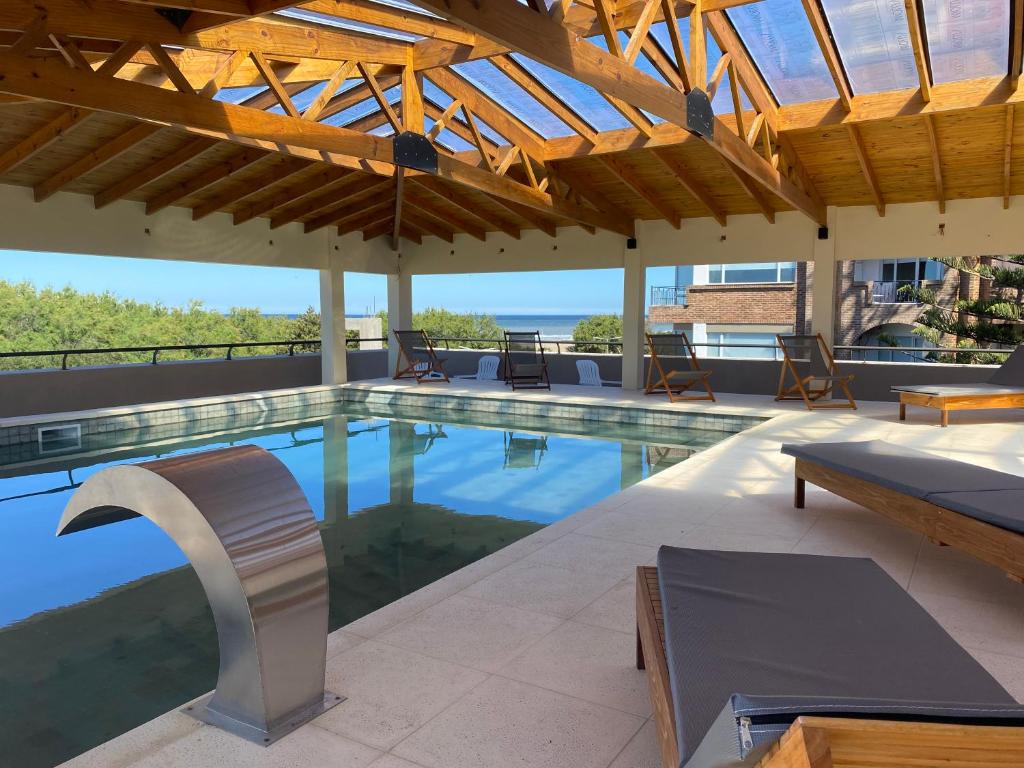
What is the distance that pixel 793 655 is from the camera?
1.71 metres

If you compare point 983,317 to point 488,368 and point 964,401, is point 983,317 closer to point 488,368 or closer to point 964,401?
point 964,401

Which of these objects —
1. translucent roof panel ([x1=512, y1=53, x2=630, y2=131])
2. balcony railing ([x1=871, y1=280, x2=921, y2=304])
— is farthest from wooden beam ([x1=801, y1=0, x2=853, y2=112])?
balcony railing ([x1=871, y1=280, x2=921, y2=304])

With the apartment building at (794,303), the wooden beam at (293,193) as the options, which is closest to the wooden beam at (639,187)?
the wooden beam at (293,193)

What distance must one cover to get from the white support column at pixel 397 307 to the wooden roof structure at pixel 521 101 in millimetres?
2426

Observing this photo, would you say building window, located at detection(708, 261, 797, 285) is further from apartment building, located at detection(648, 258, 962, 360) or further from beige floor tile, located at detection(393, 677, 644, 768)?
beige floor tile, located at detection(393, 677, 644, 768)

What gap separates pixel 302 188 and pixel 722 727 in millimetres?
10420

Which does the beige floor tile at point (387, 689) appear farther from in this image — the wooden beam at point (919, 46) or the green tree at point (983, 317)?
the green tree at point (983, 317)

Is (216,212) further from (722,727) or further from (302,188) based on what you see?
(722,727)

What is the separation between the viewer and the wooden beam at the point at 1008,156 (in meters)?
7.41

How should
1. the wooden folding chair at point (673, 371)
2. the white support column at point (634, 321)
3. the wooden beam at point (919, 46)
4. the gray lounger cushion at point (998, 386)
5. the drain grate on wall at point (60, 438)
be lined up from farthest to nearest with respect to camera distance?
1. the white support column at point (634, 321)
2. the wooden folding chair at point (673, 371)
3. the drain grate on wall at point (60, 438)
4. the gray lounger cushion at point (998, 386)
5. the wooden beam at point (919, 46)

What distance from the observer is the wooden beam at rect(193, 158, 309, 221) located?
9.65m

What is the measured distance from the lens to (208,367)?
430 inches

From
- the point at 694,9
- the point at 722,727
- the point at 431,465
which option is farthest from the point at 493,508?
the point at 722,727

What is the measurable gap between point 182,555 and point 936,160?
8.57m
